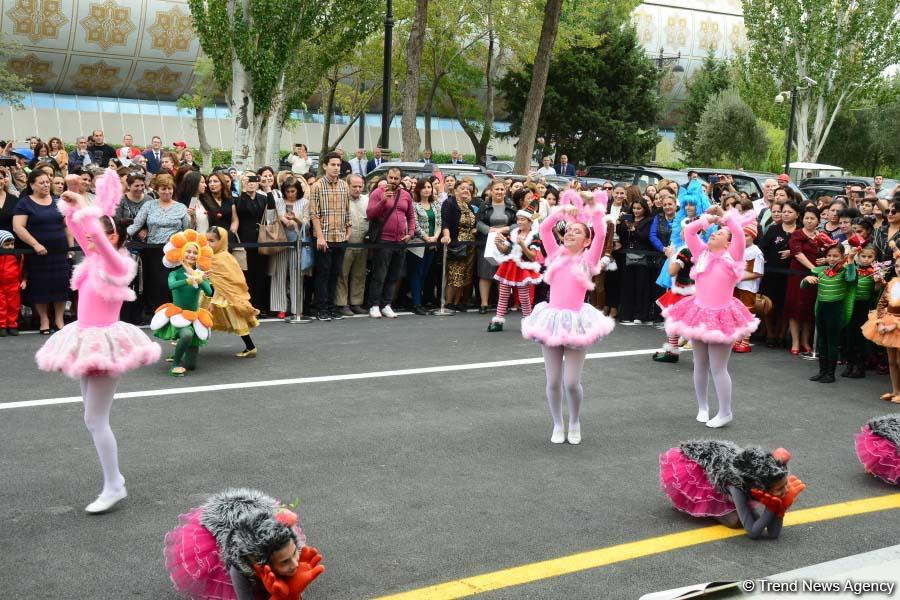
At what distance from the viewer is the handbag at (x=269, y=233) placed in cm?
1384

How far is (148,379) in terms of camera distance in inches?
393

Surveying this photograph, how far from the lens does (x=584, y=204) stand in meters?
8.27

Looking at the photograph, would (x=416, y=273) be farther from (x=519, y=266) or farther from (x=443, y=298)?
(x=519, y=266)

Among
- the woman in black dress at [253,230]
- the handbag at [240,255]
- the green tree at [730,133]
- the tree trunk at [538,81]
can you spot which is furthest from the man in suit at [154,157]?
the green tree at [730,133]

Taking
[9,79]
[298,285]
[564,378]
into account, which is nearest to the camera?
[564,378]

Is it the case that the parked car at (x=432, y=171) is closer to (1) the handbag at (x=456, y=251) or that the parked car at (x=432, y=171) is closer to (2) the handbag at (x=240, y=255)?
(1) the handbag at (x=456, y=251)

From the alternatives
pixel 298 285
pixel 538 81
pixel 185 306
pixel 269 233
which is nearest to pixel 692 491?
pixel 185 306

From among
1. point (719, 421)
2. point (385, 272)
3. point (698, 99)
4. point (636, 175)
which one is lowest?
point (719, 421)

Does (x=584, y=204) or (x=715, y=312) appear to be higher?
(x=584, y=204)

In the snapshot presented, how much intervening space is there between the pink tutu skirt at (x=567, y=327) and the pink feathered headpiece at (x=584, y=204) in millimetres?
742

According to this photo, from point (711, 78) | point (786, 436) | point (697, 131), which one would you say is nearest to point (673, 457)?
point (786, 436)

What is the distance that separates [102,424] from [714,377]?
519 cm

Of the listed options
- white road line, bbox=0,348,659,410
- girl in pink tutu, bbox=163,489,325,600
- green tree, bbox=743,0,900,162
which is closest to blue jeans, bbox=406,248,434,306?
white road line, bbox=0,348,659,410

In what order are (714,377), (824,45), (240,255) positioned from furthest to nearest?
(824,45) → (240,255) → (714,377)
